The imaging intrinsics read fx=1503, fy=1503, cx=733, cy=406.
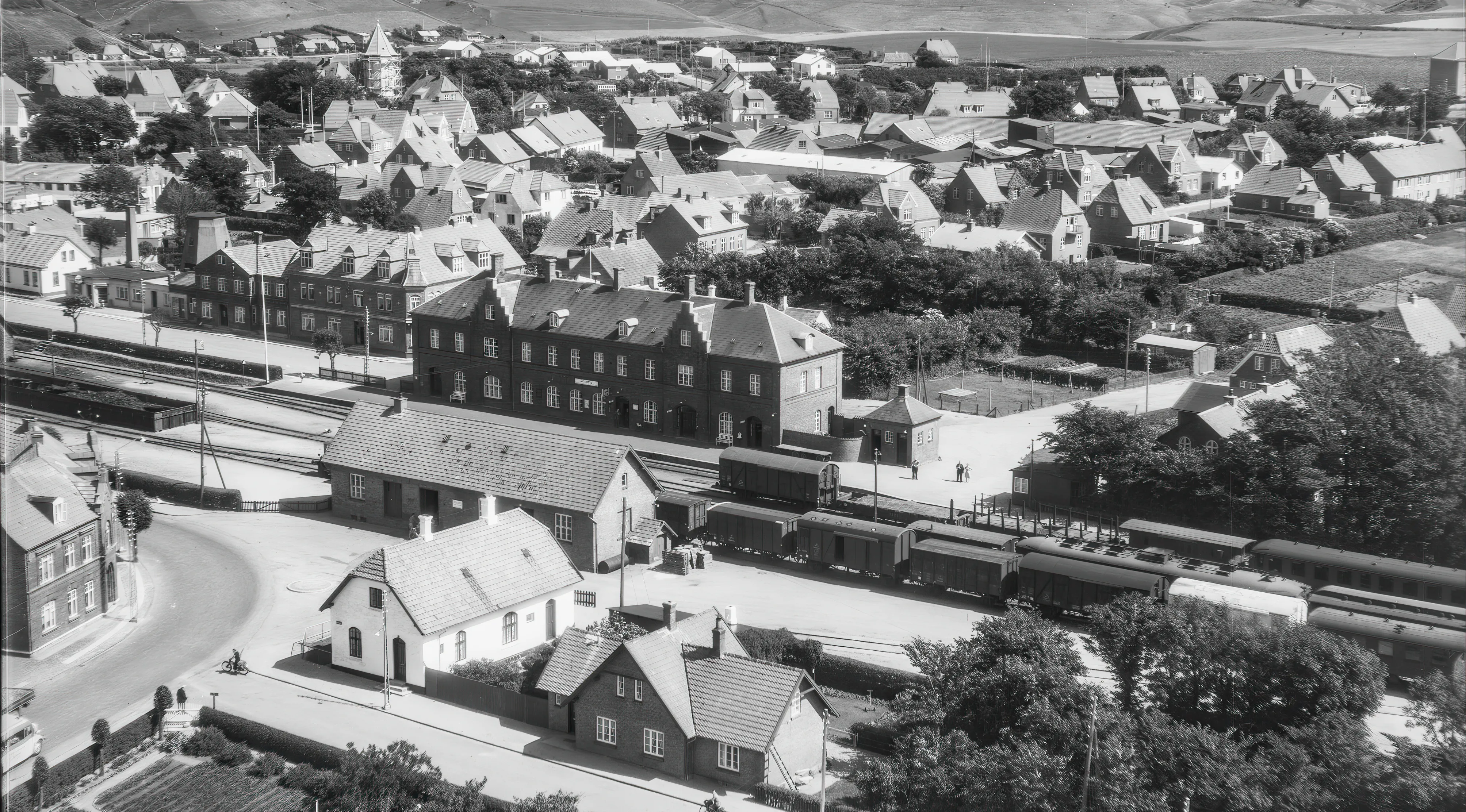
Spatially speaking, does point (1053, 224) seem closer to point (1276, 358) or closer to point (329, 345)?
point (1276, 358)

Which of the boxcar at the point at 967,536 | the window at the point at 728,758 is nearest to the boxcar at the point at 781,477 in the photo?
the boxcar at the point at 967,536

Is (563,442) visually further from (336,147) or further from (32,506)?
(336,147)

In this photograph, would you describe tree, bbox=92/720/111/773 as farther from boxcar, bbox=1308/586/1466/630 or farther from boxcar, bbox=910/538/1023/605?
boxcar, bbox=1308/586/1466/630

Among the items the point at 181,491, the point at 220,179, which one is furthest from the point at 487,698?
the point at 220,179

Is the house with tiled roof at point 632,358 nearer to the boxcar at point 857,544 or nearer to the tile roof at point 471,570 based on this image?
the boxcar at point 857,544

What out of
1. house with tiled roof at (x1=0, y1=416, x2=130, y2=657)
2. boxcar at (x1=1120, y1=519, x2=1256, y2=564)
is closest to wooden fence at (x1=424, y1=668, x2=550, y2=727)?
house with tiled roof at (x1=0, y1=416, x2=130, y2=657)

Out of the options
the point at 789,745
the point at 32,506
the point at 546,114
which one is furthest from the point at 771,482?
the point at 546,114
